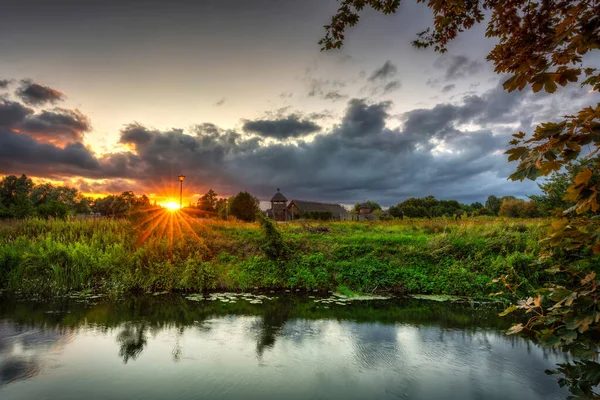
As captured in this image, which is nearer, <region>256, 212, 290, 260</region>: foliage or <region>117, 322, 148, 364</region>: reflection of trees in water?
<region>117, 322, 148, 364</region>: reflection of trees in water

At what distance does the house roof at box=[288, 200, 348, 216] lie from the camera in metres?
63.8

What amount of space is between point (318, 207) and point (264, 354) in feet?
203

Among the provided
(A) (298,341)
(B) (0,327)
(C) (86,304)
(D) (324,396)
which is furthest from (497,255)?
(B) (0,327)

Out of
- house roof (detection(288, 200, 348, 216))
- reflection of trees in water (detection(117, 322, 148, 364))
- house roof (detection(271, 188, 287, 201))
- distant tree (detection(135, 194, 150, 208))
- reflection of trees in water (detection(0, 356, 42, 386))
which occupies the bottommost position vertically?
reflection of trees in water (detection(0, 356, 42, 386))

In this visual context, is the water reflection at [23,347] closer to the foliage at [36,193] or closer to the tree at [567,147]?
the tree at [567,147]

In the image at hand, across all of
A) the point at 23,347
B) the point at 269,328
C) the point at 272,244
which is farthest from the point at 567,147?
the point at 272,244

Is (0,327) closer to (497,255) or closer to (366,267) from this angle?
(366,267)

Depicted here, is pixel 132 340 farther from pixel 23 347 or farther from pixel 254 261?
pixel 254 261

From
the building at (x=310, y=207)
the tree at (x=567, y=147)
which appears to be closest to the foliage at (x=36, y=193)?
the building at (x=310, y=207)

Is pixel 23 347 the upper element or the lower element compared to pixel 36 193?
lower

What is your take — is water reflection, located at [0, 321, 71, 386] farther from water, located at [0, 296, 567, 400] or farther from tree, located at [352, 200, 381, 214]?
tree, located at [352, 200, 381, 214]

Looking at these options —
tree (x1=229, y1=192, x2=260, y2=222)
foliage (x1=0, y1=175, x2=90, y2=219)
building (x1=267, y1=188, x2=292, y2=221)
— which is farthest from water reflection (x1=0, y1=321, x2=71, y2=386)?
foliage (x1=0, y1=175, x2=90, y2=219)

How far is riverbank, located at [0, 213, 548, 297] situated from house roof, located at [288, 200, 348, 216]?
1892 inches

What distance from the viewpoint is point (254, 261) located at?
12.2 m
